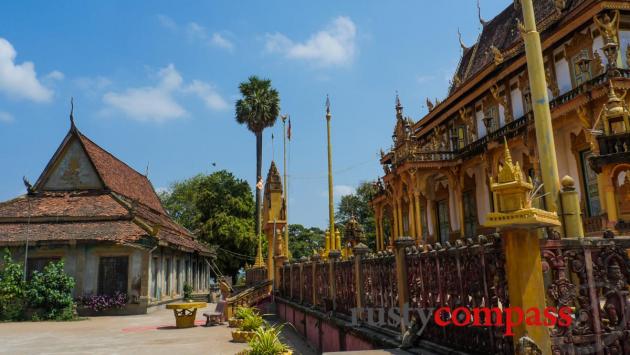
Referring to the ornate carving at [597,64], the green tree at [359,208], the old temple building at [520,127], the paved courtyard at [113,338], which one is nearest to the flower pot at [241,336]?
the paved courtyard at [113,338]

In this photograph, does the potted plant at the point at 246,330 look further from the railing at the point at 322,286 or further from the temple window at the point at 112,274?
the temple window at the point at 112,274

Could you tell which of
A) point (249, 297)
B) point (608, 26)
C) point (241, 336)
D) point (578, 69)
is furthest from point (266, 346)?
point (578, 69)

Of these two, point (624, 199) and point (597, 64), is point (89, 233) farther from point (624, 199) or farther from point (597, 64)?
point (597, 64)

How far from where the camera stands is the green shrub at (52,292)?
19406 mm

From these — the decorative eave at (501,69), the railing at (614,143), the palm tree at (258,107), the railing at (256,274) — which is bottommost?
the railing at (256,274)

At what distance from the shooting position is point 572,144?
1399 cm

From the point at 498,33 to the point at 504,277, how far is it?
21.7 meters

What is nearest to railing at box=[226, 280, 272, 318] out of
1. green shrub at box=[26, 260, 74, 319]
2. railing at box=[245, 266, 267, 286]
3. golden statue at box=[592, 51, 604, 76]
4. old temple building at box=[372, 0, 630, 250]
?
railing at box=[245, 266, 267, 286]

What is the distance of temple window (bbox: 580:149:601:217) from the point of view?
12.9 metres

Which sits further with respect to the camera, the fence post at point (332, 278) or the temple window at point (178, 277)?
the temple window at point (178, 277)

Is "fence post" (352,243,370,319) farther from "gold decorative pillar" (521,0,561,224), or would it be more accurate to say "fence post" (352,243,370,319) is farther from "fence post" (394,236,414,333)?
"gold decorative pillar" (521,0,561,224)

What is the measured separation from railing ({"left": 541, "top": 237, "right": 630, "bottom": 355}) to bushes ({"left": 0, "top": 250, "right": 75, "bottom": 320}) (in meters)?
20.8

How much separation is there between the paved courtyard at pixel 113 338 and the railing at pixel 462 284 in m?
5.94

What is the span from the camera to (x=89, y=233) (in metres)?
21.7
